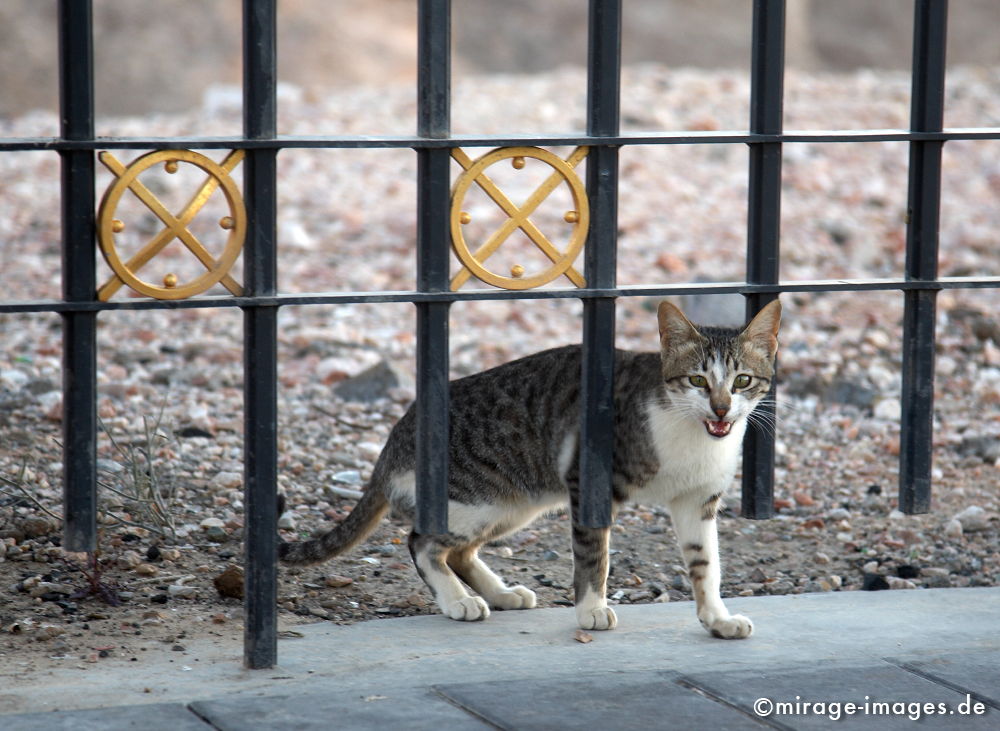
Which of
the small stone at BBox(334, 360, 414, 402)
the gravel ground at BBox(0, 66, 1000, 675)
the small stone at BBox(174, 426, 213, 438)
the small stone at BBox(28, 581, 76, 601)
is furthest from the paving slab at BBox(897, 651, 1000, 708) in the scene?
the small stone at BBox(334, 360, 414, 402)

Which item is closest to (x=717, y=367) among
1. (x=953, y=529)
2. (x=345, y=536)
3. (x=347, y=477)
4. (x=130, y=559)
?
(x=345, y=536)

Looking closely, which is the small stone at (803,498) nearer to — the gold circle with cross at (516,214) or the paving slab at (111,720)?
the gold circle with cross at (516,214)

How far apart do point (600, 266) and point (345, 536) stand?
127 centimetres

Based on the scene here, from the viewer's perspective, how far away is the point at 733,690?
11.7 feet

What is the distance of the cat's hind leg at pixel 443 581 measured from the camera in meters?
4.26

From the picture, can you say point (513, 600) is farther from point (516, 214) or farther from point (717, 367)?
point (516, 214)

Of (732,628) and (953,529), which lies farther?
(953,529)

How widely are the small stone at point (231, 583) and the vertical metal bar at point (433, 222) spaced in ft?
2.96

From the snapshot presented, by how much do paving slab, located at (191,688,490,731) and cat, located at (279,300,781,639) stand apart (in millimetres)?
812

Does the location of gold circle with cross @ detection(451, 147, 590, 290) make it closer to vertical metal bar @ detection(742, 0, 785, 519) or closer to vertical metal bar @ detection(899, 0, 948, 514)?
vertical metal bar @ detection(742, 0, 785, 519)

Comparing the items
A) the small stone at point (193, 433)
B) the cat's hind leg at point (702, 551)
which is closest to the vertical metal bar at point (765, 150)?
the cat's hind leg at point (702, 551)

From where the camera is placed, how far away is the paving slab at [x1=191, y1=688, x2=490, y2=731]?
329cm

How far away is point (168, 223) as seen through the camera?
3.42 meters

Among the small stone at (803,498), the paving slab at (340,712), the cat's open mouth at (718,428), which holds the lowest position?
the paving slab at (340,712)
